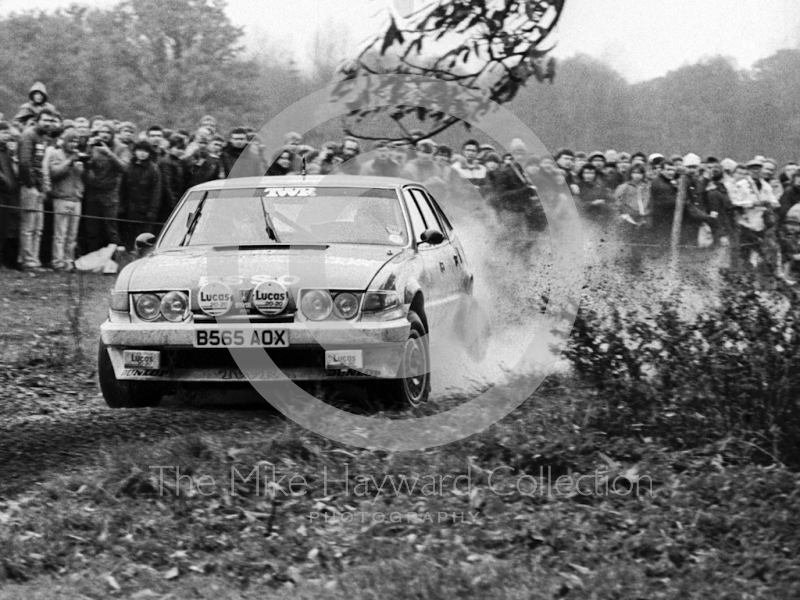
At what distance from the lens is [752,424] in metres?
6.96

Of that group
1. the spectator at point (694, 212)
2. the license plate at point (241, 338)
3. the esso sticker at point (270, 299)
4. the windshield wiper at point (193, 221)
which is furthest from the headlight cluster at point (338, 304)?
the spectator at point (694, 212)

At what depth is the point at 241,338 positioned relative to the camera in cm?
813

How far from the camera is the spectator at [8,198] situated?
14.0 metres

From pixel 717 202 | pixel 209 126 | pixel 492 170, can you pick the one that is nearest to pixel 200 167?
pixel 209 126

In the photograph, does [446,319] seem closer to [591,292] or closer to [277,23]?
[591,292]

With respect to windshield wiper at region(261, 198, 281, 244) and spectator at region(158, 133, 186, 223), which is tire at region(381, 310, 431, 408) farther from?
spectator at region(158, 133, 186, 223)

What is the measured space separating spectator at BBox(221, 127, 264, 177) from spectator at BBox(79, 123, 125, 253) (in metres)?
1.29

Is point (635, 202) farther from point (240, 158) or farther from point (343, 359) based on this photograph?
point (343, 359)

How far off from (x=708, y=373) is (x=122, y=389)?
414 centimetres

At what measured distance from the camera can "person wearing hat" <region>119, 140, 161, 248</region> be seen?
49.1 feet

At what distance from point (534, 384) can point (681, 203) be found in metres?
10.1

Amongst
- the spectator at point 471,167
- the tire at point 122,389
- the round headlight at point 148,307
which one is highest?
the spectator at point 471,167

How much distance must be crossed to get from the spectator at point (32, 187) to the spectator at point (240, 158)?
214 cm

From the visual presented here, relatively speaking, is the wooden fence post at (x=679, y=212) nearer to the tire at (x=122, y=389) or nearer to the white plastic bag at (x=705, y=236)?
the white plastic bag at (x=705, y=236)
